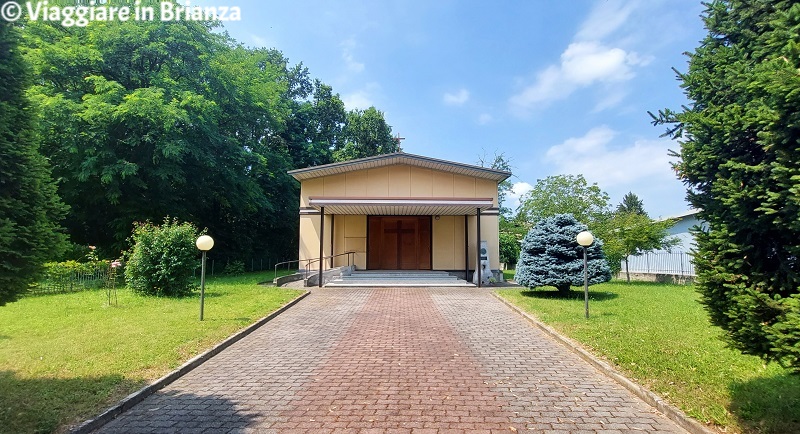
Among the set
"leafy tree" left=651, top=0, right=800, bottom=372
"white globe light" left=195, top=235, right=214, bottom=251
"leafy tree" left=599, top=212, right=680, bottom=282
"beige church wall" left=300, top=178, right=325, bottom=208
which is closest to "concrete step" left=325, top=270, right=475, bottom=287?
"beige church wall" left=300, top=178, right=325, bottom=208

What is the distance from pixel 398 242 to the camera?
19281mm

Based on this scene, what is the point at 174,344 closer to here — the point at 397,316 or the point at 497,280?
the point at 397,316

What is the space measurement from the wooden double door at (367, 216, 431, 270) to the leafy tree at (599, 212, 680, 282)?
26.2ft

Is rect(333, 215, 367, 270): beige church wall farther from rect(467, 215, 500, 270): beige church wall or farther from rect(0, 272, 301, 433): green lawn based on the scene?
rect(0, 272, 301, 433): green lawn

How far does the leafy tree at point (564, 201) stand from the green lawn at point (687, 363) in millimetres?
15655

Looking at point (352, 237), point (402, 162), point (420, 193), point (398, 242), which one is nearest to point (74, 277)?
point (352, 237)

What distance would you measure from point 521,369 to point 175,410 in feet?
14.6

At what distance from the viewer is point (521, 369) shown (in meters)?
5.90

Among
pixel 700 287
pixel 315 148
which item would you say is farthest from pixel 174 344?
pixel 315 148

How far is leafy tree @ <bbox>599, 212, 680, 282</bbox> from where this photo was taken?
17578mm

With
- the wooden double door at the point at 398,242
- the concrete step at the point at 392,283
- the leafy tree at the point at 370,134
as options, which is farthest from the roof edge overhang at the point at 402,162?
the leafy tree at the point at 370,134

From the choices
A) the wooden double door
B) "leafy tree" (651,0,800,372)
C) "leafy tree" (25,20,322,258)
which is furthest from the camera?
the wooden double door

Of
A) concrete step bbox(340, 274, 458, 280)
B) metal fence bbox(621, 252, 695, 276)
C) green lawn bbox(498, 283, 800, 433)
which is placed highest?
metal fence bbox(621, 252, 695, 276)

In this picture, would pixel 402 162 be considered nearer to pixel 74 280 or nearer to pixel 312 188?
pixel 312 188
